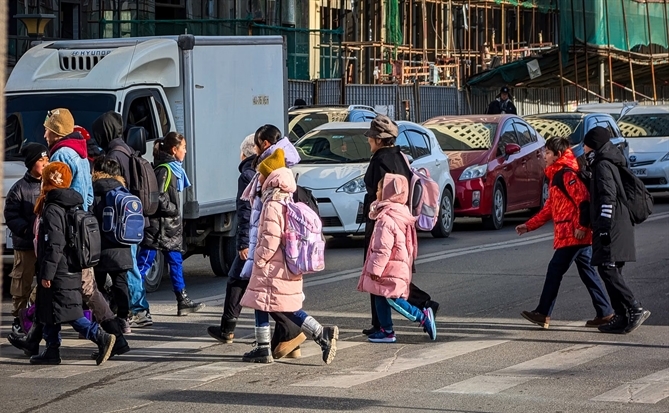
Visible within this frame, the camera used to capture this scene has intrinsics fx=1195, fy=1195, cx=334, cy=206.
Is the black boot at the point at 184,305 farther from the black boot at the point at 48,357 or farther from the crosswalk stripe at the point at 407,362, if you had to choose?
the crosswalk stripe at the point at 407,362

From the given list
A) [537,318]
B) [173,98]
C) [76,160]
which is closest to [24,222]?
[76,160]

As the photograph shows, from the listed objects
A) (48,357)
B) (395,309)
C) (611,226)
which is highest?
(611,226)

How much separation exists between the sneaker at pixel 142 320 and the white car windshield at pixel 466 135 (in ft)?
31.4

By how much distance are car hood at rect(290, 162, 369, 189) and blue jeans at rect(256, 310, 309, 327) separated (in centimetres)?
724

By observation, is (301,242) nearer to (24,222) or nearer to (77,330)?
(77,330)

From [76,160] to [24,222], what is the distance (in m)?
0.58

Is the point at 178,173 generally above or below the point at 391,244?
above

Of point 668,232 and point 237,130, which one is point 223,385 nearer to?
point 237,130

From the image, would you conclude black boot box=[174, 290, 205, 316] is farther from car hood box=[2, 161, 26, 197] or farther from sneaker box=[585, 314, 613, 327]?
sneaker box=[585, 314, 613, 327]

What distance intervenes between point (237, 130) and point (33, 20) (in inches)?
280

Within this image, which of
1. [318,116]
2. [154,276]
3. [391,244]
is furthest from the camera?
[318,116]

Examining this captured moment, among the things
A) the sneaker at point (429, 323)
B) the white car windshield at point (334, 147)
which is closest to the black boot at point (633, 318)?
the sneaker at point (429, 323)

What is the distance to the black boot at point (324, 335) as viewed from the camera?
302 inches

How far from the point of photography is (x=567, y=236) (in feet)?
29.9
